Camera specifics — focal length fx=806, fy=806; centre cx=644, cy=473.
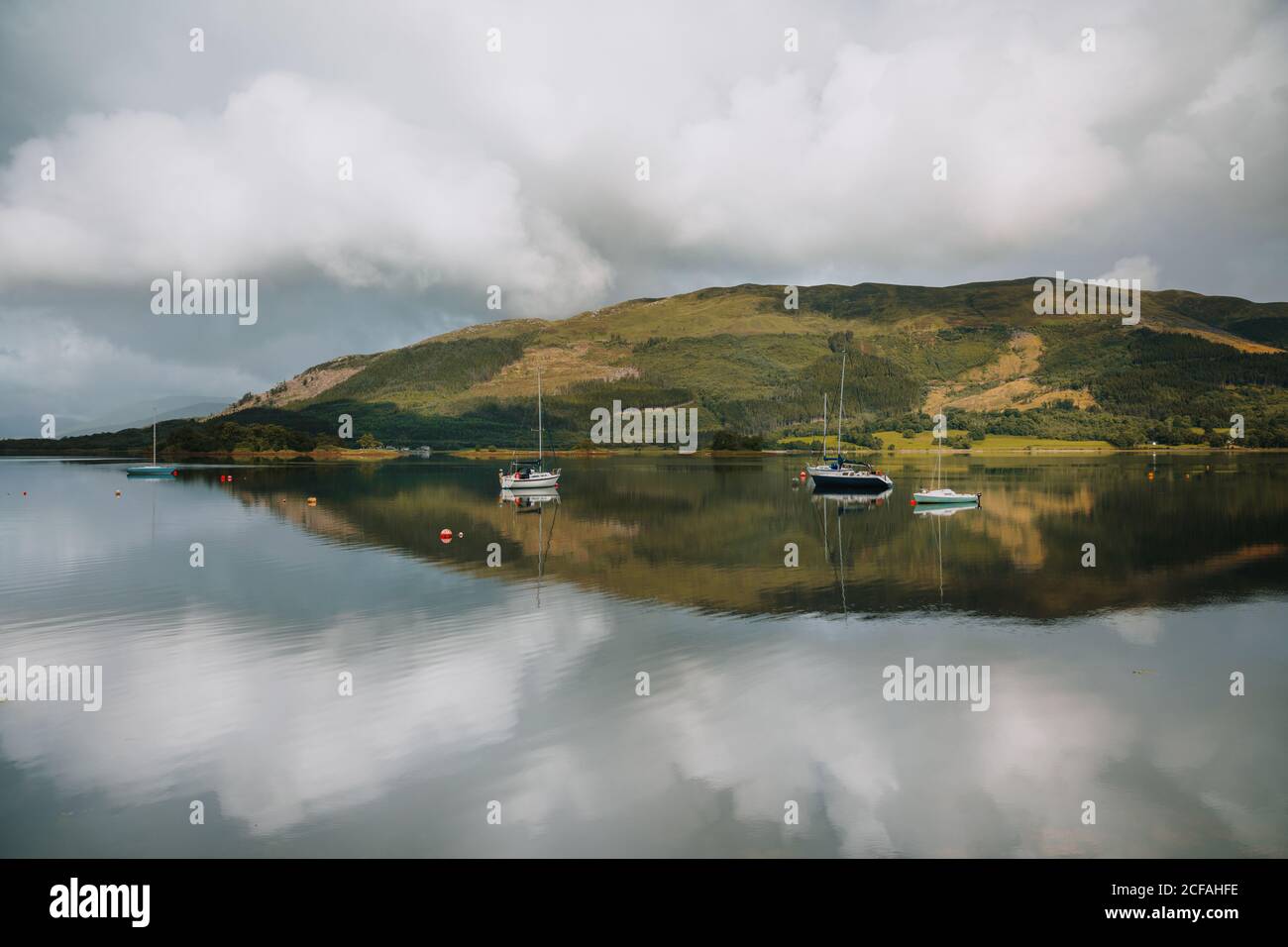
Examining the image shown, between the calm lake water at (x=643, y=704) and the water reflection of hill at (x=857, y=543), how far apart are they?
1.14 ft

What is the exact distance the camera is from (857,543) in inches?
1535

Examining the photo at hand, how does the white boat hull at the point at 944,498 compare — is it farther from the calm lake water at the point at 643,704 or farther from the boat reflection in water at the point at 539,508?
the boat reflection in water at the point at 539,508

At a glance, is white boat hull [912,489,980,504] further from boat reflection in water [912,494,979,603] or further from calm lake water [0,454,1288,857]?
calm lake water [0,454,1288,857]

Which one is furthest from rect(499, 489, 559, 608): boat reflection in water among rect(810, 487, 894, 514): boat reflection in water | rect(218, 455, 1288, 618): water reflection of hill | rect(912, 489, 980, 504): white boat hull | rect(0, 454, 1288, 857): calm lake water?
rect(912, 489, 980, 504): white boat hull

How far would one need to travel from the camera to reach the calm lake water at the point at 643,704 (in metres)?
10.7

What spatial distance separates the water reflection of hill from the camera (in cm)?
2656

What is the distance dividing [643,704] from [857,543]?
2596 centimetres

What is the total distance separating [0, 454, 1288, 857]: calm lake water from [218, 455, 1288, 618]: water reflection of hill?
35cm

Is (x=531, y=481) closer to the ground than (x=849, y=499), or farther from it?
farther from it

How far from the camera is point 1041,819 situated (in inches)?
428

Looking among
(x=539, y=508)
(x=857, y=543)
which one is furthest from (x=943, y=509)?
(x=539, y=508)

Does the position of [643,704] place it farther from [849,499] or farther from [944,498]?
[849,499]
